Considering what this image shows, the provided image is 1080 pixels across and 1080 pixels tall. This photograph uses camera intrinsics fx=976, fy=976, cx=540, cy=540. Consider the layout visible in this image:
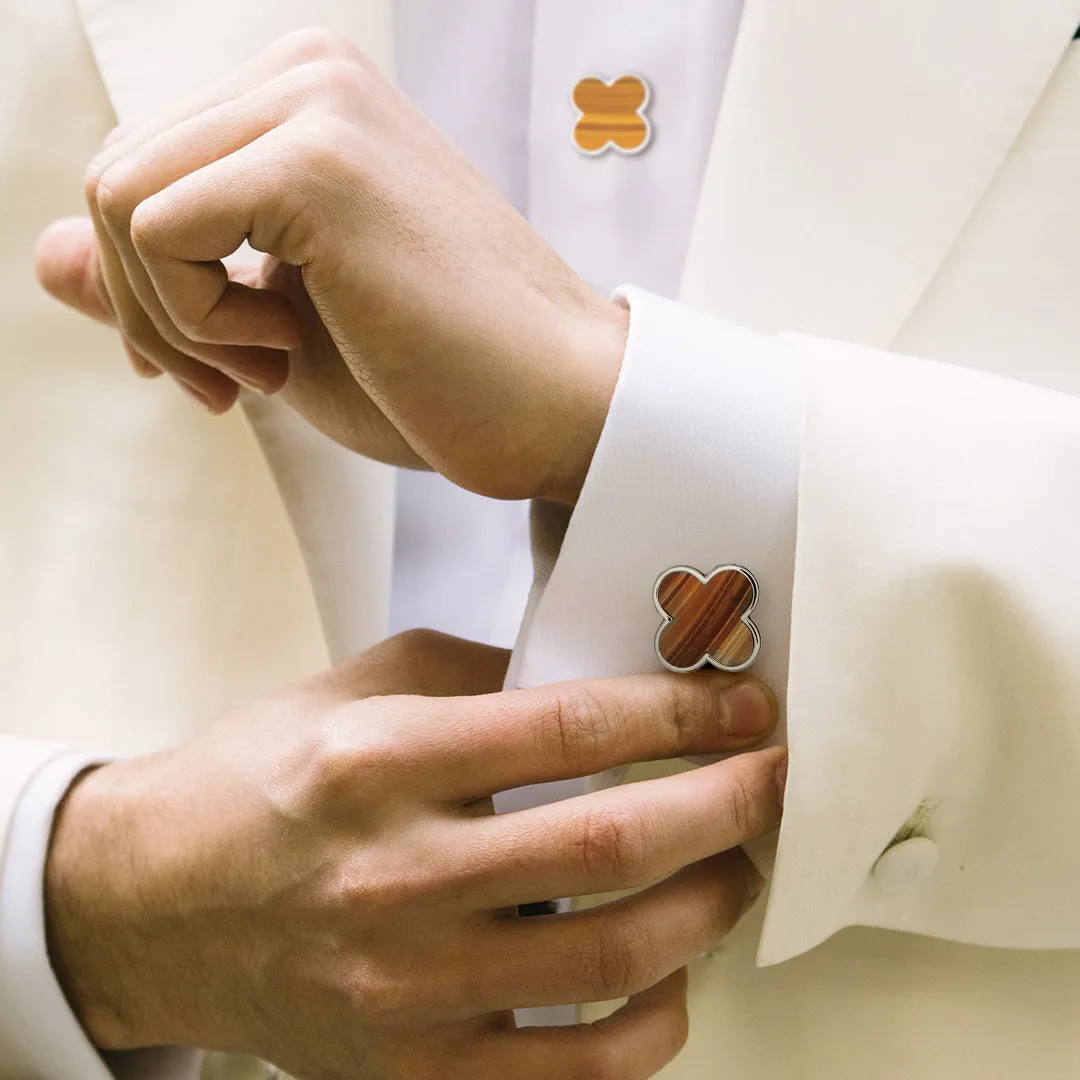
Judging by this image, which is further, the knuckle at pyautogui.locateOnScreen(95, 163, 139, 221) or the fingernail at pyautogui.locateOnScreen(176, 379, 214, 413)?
the fingernail at pyautogui.locateOnScreen(176, 379, 214, 413)

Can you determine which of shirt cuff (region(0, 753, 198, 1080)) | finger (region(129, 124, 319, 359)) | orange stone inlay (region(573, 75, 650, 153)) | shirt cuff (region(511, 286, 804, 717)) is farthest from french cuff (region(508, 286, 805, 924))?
orange stone inlay (region(573, 75, 650, 153))

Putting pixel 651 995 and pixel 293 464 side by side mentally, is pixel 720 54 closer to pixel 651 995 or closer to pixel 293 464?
pixel 293 464

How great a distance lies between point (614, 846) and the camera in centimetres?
55

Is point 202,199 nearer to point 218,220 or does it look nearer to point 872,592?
point 218,220

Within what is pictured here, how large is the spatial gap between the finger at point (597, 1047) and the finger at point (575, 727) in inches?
6.3

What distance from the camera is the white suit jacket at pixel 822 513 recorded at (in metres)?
0.56

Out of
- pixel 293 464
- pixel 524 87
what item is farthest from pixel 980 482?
pixel 524 87

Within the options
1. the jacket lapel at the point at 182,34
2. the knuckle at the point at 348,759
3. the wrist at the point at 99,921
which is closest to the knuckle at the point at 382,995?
the knuckle at the point at 348,759

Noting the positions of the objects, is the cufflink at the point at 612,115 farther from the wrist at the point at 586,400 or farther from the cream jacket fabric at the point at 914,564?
the wrist at the point at 586,400

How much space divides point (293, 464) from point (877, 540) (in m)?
0.62

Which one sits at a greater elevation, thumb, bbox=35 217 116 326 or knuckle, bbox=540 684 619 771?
thumb, bbox=35 217 116 326

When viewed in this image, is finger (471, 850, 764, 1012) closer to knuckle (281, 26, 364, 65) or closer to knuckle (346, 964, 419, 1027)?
knuckle (346, 964, 419, 1027)

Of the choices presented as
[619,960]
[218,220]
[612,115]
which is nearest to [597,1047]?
[619,960]

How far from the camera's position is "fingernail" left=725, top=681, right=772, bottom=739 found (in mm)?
593
